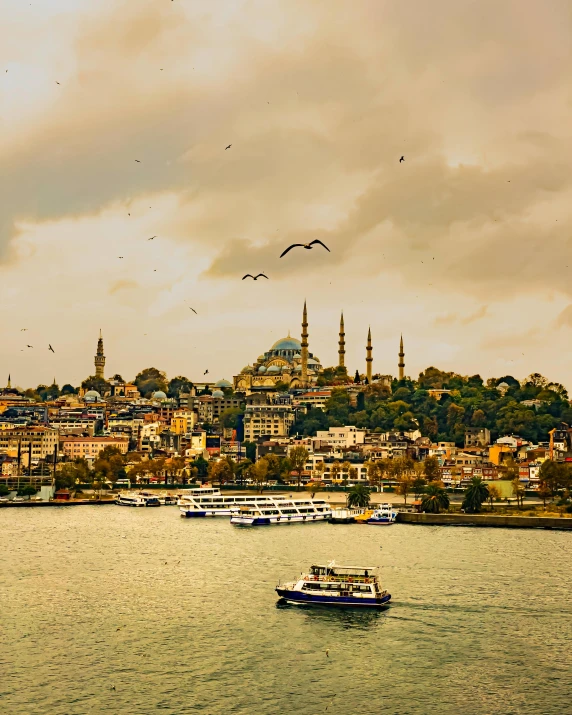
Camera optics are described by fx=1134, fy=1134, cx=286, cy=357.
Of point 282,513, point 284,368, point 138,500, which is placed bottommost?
point 282,513

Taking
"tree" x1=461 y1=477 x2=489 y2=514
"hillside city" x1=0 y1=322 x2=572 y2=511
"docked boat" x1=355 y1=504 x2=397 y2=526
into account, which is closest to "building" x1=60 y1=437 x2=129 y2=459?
"hillside city" x1=0 y1=322 x2=572 y2=511

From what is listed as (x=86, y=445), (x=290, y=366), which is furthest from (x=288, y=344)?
(x=86, y=445)

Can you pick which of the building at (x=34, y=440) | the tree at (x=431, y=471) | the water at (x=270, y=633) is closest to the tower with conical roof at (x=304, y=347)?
the building at (x=34, y=440)

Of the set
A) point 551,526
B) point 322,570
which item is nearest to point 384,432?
point 551,526

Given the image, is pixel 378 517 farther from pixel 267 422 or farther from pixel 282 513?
pixel 267 422

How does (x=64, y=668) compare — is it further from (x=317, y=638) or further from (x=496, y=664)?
(x=496, y=664)

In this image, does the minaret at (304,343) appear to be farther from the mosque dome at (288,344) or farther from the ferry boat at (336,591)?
the ferry boat at (336,591)

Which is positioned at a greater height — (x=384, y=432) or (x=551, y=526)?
(x=384, y=432)
